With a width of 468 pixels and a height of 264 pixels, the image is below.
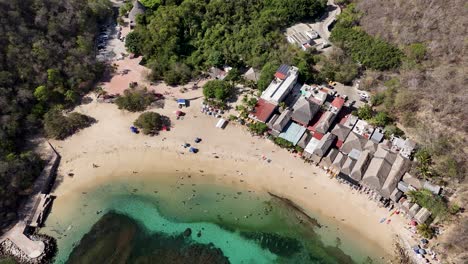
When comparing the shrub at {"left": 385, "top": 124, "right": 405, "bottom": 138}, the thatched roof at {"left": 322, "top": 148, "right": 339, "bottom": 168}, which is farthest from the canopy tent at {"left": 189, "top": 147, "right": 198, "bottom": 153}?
the shrub at {"left": 385, "top": 124, "right": 405, "bottom": 138}

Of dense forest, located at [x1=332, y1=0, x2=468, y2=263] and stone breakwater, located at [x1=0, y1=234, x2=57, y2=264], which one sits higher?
dense forest, located at [x1=332, y1=0, x2=468, y2=263]

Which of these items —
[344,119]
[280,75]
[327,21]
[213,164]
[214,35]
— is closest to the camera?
Answer: [213,164]

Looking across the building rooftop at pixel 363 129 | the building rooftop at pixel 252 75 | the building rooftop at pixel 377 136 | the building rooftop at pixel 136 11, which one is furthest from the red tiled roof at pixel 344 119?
the building rooftop at pixel 136 11

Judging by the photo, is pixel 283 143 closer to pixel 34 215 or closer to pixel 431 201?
pixel 431 201

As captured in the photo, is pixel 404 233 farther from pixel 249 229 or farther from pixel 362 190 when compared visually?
pixel 249 229

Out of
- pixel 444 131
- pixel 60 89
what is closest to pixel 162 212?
pixel 60 89

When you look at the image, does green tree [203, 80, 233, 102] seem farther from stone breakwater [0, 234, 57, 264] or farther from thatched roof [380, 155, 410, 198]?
stone breakwater [0, 234, 57, 264]

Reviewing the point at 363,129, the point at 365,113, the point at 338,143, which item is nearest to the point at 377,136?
the point at 363,129

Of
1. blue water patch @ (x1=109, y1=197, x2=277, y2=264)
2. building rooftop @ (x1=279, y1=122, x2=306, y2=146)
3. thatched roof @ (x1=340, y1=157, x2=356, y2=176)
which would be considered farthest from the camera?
building rooftop @ (x1=279, y1=122, x2=306, y2=146)
